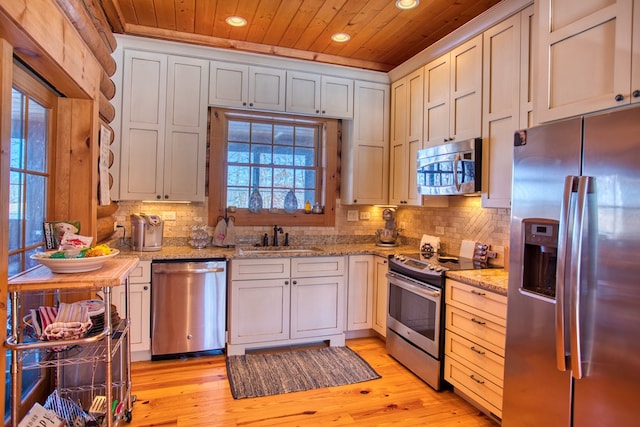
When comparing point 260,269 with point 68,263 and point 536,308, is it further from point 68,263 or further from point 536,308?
point 536,308

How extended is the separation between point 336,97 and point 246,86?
2.91 feet

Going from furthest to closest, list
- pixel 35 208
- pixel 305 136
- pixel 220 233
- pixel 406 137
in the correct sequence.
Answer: pixel 305 136
pixel 406 137
pixel 220 233
pixel 35 208

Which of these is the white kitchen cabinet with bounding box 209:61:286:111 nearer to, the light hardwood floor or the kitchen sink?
the kitchen sink

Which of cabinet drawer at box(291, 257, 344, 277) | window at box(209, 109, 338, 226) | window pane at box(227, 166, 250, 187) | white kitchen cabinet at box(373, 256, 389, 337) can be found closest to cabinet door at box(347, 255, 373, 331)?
white kitchen cabinet at box(373, 256, 389, 337)

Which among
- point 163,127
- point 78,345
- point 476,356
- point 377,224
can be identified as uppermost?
point 163,127

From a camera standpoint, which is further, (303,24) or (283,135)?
(283,135)

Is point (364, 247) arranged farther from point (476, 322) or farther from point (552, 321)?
point (552, 321)

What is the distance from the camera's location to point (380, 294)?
11.8 ft

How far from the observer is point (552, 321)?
5.75 ft

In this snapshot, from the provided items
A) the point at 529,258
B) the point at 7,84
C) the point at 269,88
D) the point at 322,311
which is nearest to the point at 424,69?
the point at 269,88

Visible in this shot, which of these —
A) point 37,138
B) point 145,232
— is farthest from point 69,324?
point 145,232

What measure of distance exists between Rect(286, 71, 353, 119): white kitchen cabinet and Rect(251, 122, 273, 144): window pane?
384 millimetres

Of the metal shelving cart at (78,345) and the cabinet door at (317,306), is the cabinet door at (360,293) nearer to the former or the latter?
the cabinet door at (317,306)

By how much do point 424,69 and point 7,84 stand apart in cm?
298
